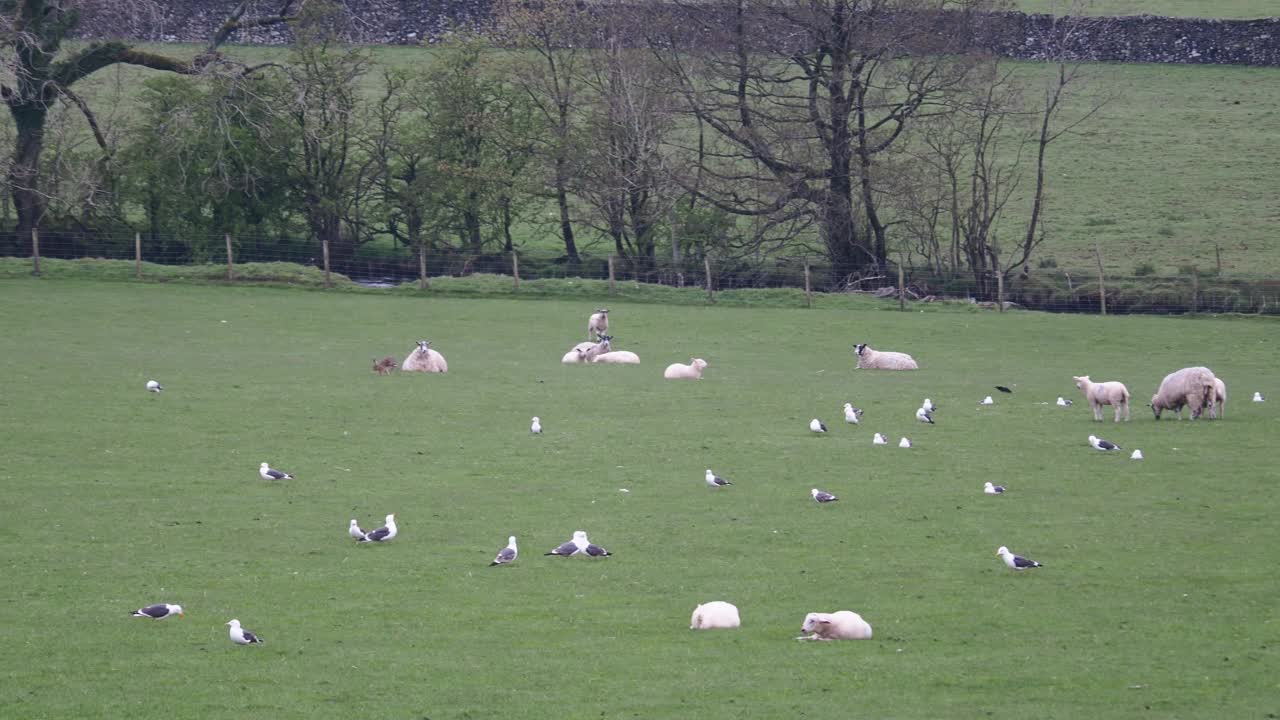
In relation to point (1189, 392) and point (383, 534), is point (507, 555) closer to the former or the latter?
point (383, 534)

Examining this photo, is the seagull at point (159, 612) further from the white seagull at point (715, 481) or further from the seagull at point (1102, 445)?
the seagull at point (1102, 445)

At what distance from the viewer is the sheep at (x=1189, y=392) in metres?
23.9

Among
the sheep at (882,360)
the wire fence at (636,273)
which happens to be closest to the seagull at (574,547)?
the sheep at (882,360)

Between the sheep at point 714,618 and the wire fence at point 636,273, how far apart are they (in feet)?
115

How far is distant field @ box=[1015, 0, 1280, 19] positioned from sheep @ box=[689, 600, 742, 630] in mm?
73833

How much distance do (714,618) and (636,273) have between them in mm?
40564

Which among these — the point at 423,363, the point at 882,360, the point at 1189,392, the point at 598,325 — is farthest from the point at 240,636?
the point at 598,325

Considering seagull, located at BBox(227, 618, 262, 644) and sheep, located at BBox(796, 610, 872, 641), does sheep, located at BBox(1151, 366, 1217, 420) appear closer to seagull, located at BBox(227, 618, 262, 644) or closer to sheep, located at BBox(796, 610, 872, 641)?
sheep, located at BBox(796, 610, 872, 641)

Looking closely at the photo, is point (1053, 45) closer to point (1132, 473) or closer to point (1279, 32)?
point (1279, 32)

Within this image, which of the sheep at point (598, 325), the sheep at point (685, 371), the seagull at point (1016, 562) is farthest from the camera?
the sheep at point (598, 325)

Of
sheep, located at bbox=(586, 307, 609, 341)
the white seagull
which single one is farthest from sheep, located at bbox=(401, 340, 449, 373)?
the white seagull

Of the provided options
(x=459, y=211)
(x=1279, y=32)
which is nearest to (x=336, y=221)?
→ (x=459, y=211)

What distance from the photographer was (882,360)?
33.7 meters

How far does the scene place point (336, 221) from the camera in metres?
56.7
